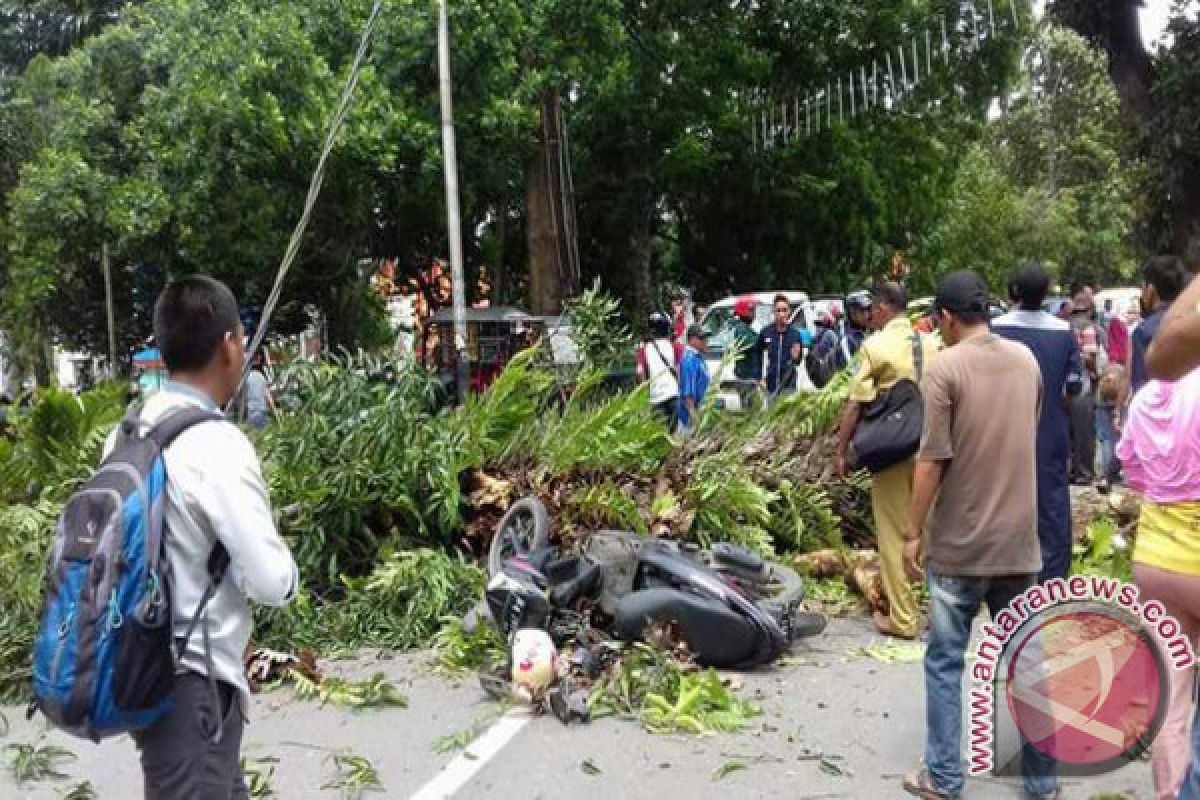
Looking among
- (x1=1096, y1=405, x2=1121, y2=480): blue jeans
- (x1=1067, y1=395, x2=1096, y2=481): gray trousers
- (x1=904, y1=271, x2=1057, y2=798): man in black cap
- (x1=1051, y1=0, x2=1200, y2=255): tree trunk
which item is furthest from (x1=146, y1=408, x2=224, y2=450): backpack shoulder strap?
(x1=1051, y1=0, x2=1200, y2=255): tree trunk

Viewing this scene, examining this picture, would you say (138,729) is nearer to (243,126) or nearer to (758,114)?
(243,126)

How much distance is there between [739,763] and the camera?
4.52 m

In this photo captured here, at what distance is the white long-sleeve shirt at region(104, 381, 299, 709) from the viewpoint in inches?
95.5

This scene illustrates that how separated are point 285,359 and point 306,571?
1.91m

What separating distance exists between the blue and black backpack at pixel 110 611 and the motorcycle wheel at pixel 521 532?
12.9ft

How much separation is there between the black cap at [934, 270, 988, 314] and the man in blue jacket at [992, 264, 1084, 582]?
1.00m

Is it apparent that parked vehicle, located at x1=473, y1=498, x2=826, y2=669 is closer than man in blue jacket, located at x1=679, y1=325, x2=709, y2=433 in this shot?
Yes

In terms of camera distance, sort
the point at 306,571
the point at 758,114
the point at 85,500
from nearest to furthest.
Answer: the point at 85,500
the point at 306,571
the point at 758,114

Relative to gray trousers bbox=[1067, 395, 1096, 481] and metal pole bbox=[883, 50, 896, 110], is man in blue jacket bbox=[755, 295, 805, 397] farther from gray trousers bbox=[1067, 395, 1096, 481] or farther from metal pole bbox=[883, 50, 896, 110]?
metal pole bbox=[883, 50, 896, 110]

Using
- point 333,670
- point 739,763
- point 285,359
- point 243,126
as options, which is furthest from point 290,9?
point 739,763

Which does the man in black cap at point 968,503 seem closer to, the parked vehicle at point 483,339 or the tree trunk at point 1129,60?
the parked vehicle at point 483,339

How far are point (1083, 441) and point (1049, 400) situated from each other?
594cm

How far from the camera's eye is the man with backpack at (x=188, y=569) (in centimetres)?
235

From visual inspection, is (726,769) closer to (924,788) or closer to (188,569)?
(924,788)
